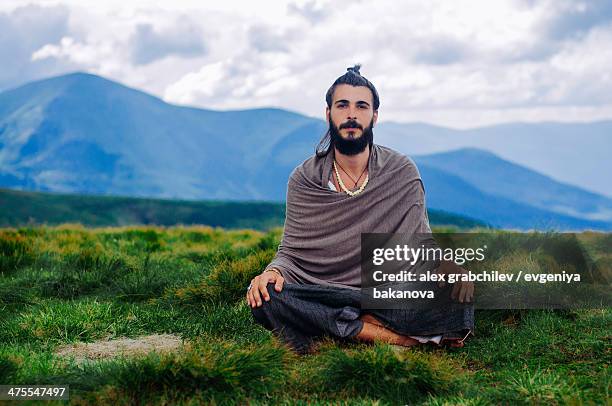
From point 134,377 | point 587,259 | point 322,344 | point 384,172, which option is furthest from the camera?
point 587,259

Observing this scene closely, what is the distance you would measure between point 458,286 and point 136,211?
88.2m

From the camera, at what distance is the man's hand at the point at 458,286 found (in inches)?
228

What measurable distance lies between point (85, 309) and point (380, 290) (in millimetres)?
3077

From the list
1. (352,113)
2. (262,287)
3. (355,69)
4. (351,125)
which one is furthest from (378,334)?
(355,69)

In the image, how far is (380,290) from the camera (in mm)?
6000

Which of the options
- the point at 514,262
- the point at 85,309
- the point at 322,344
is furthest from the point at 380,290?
the point at 85,309

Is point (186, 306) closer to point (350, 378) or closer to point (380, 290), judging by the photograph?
point (380, 290)

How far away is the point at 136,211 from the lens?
299 feet

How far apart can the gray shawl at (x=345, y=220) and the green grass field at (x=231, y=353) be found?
2.60ft

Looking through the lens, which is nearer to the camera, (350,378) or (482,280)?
(350,378)
